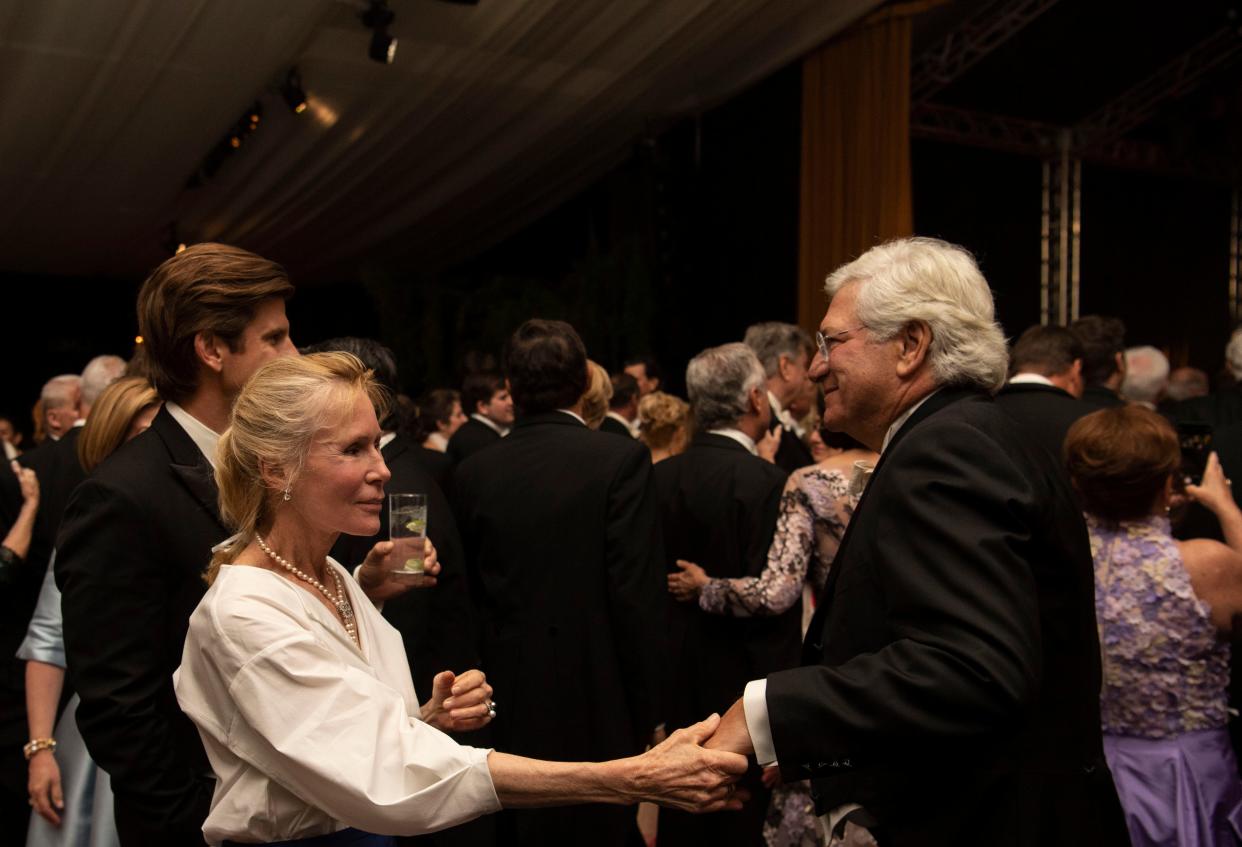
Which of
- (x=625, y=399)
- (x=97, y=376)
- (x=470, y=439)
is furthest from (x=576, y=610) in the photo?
(x=625, y=399)

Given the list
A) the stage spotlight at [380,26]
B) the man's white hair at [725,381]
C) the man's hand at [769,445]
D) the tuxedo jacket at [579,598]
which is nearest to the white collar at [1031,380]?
the man's hand at [769,445]

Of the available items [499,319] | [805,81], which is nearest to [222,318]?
[805,81]

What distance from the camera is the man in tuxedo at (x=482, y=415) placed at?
5738 millimetres

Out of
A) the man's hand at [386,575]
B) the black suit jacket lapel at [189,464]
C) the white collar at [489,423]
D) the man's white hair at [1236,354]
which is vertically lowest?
the man's hand at [386,575]

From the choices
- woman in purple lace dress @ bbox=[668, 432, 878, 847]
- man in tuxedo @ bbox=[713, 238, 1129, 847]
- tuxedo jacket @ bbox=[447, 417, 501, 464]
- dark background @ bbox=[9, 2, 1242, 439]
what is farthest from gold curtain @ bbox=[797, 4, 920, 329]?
man in tuxedo @ bbox=[713, 238, 1129, 847]

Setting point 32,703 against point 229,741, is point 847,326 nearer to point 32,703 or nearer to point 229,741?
point 229,741

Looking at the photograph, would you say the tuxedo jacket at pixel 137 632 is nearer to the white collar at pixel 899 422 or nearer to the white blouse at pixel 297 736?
the white blouse at pixel 297 736

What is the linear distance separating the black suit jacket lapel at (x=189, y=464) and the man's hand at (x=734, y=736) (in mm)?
910

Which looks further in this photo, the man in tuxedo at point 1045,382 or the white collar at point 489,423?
the white collar at point 489,423

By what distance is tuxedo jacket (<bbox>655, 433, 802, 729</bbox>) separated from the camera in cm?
367

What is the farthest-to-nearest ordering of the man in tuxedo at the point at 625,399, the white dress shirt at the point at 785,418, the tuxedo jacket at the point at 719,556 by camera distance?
the man in tuxedo at the point at 625,399
the white dress shirt at the point at 785,418
the tuxedo jacket at the point at 719,556

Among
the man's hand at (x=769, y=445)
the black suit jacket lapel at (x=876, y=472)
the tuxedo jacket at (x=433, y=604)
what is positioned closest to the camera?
the black suit jacket lapel at (x=876, y=472)

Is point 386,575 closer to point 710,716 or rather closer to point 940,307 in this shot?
point 710,716

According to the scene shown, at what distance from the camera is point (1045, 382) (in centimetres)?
414
